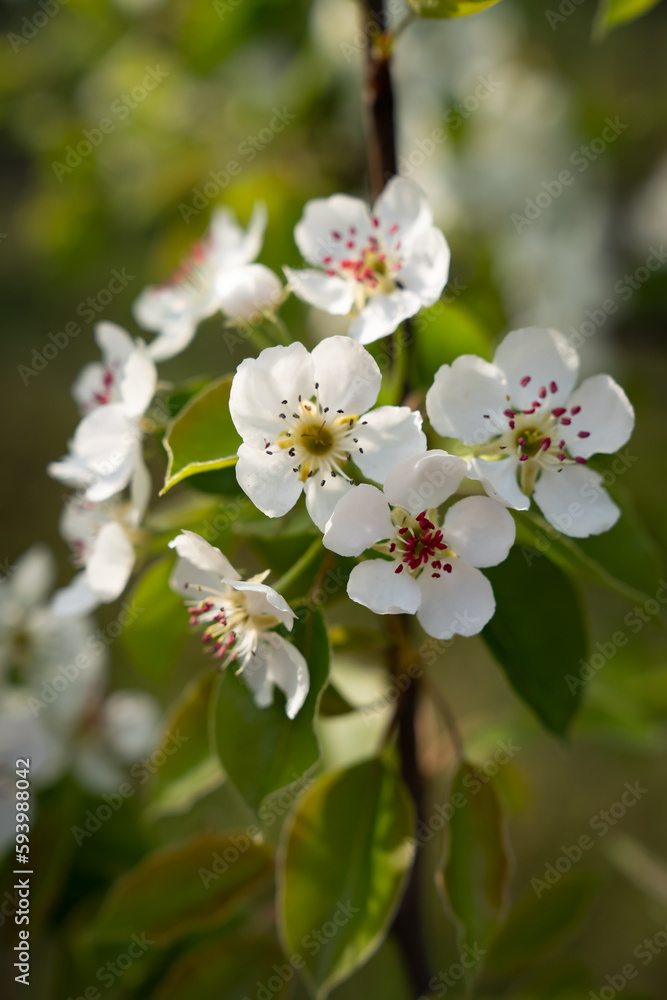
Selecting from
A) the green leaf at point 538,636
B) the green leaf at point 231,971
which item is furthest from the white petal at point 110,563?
the green leaf at point 231,971

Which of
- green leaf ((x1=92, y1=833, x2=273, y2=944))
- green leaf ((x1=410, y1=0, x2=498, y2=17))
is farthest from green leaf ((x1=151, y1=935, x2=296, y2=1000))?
green leaf ((x1=410, y1=0, x2=498, y2=17))

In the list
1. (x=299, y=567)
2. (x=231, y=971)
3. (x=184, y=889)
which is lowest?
(x=231, y=971)

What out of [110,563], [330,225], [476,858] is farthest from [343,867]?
[330,225]

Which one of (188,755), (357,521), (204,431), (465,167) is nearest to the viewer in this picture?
(357,521)

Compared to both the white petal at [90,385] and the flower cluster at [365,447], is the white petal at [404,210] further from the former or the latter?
the white petal at [90,385]

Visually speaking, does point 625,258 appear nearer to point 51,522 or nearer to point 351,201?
point 351,201

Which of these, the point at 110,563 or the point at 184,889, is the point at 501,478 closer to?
the point at 110,563

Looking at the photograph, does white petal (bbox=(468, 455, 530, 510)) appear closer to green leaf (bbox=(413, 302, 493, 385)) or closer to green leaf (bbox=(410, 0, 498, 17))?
green leaf (bbox=(413, 302, 493, 385))
